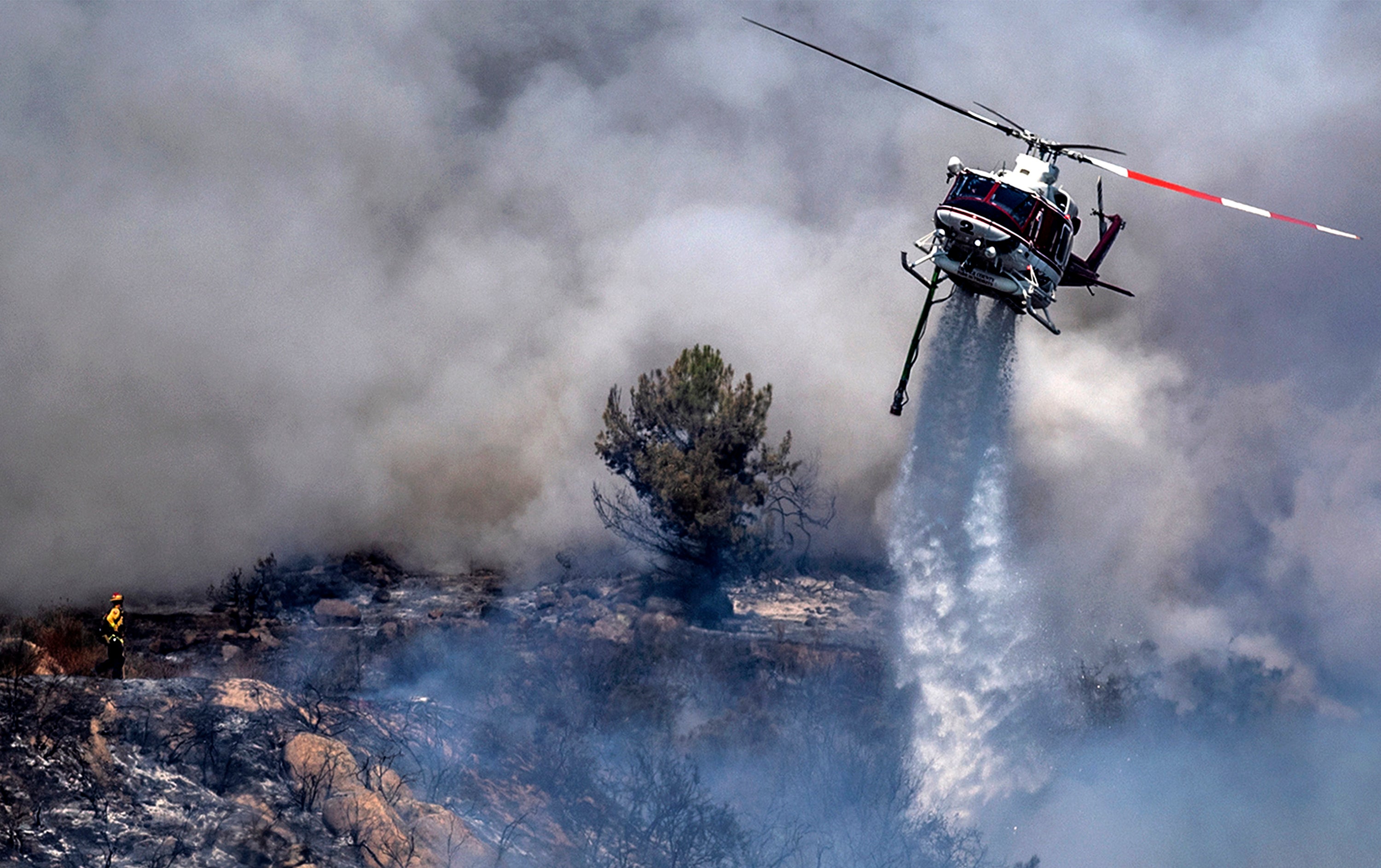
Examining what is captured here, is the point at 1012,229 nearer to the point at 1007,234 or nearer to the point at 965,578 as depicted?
the point at 1007,234

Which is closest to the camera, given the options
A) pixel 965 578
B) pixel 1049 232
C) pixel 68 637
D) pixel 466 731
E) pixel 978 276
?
pixel 466 731

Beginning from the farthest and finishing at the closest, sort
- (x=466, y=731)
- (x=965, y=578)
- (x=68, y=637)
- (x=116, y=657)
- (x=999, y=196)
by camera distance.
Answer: (x=965, y=578)
(x=68, y=637)
(x=999, y=196)
(x=466, y=731)
(x=116, y=657)

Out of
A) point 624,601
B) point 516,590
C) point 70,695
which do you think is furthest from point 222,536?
point 70,695

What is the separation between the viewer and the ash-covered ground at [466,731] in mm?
26078

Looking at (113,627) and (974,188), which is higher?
(974,188)

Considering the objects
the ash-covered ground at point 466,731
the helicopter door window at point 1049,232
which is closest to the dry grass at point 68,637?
the ash-covered ground at point 466,731

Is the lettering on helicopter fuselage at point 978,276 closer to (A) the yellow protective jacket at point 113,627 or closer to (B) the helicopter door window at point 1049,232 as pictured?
(B) the helicopter door window at point 1049,232

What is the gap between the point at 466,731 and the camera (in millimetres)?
33531

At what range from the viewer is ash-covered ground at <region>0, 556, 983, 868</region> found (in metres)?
26.1

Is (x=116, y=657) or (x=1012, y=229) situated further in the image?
(x=1012, y=229)

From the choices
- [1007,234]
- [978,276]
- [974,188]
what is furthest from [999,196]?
[978,276]

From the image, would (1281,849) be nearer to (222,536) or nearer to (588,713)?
(588,713)

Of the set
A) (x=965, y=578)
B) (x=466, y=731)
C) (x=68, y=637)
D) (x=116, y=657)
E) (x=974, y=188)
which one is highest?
(x=974, y=188)

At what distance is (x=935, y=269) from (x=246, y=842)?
70.5 ft
